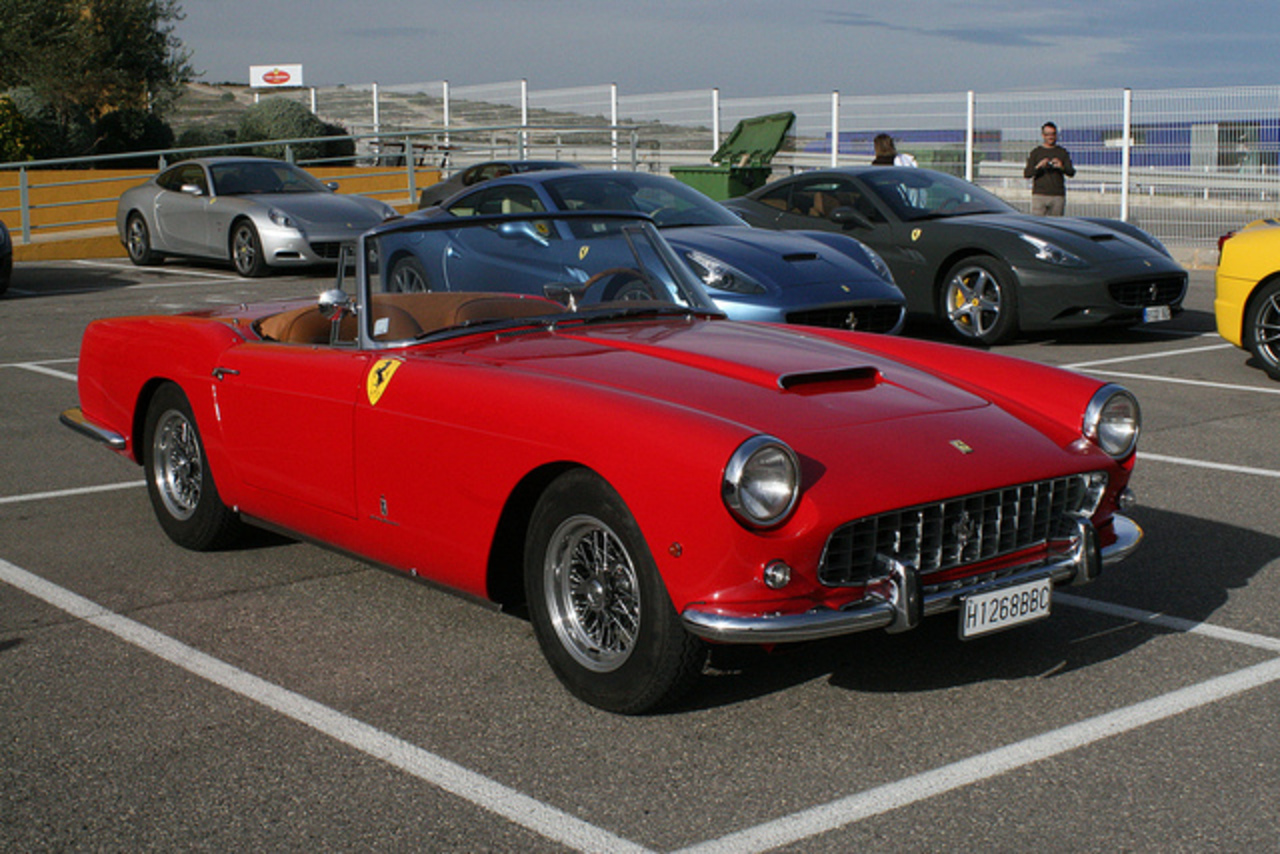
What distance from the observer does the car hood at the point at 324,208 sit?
16.3 metres

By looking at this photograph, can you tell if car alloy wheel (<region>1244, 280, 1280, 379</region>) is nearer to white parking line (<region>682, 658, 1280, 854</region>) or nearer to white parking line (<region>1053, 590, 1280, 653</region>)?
white parking line (<region>1053, 590, 1280, 653</region>)

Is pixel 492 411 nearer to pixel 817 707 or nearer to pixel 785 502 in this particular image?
pixel 785 502

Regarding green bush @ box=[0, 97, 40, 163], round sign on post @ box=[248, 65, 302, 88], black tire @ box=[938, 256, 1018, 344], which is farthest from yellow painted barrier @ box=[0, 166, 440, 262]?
round sign on post @ box=[248, 65, 302, 88]

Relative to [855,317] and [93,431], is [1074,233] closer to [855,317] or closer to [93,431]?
[855,317]

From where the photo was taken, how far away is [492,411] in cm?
405

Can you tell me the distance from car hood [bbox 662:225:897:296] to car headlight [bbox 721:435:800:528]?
6197 millimetres

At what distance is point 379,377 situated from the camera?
14.9 ft

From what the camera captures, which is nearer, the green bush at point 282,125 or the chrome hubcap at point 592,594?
the chrome hubcap at point 592,594

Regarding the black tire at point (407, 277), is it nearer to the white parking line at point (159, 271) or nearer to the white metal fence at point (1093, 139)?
the white parking line at point (159, 271)

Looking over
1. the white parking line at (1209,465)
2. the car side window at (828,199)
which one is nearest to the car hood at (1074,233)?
the car side window at (828,199)

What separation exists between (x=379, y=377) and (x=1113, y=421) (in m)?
Answer: 2.34

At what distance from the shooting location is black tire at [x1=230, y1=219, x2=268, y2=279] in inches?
648

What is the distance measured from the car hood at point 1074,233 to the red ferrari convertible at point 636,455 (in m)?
6.35

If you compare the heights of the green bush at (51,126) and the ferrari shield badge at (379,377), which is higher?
the green bush at (51,126)
